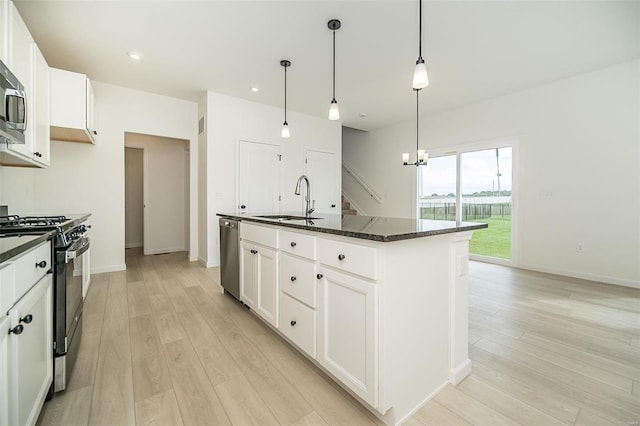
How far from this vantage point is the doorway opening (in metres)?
5.31

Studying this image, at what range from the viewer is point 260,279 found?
2.21m

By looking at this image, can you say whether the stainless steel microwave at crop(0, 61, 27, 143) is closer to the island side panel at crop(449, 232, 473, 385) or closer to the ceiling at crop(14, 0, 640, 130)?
the ceiling at crop(14, 0, 640, 130)

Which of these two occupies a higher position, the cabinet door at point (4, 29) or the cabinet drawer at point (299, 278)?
the cabinet door at point (4, 29)

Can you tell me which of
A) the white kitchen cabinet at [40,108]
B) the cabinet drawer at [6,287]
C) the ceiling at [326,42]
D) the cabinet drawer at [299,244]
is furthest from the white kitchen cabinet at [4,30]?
the cabinet drawer at [299,244]

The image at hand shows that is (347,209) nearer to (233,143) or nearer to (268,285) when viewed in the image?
(233,143)

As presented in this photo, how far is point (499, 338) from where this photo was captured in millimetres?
2096

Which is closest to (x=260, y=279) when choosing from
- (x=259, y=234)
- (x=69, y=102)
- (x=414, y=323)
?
(x=259, y=234)

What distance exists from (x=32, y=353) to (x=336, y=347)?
1.35 m

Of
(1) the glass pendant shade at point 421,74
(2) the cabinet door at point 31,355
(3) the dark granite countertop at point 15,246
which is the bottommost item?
(2) the cabinet door at point 31,355

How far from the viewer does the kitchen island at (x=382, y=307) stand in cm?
123

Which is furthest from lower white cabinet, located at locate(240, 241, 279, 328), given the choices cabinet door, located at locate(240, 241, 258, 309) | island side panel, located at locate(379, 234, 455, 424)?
island side panel, located at locate(379, 234, 455, 424)

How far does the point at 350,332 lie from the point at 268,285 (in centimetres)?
91

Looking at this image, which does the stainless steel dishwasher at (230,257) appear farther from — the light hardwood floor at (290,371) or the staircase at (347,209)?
the staircase at (347,209)

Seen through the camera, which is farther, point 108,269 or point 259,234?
point 108,269
